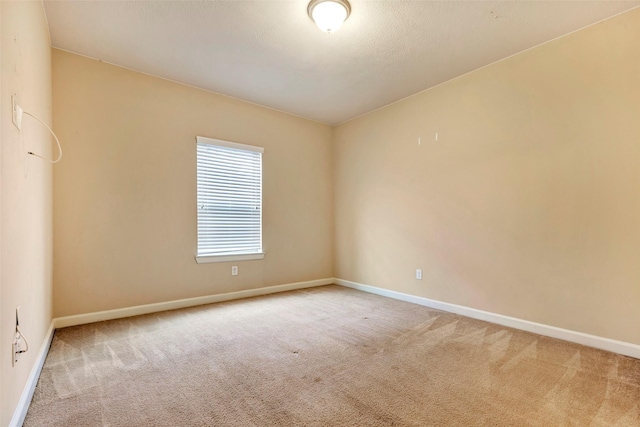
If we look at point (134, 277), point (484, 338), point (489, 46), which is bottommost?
point (484, 338)

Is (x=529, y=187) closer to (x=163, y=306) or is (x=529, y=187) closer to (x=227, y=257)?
(x=227, y=257)

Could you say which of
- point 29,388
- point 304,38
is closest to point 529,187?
point 304,38

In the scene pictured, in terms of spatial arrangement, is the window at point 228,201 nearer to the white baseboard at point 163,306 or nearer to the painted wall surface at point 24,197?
the white baseboard at point 163,306

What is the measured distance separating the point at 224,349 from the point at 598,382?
104 inches

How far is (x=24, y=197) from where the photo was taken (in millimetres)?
1748

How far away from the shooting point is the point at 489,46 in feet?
9.27

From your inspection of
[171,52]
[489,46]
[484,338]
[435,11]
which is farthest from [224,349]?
[489,46]

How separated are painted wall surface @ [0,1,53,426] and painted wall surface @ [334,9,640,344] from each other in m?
3.61

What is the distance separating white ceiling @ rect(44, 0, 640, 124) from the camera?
2318 mm

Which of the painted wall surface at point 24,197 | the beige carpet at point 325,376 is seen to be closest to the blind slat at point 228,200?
the beige carpet at point 325,376

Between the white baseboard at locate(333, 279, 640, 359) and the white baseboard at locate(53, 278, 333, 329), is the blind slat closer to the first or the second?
the white baseboard at locate(53, 278, 333, 329)

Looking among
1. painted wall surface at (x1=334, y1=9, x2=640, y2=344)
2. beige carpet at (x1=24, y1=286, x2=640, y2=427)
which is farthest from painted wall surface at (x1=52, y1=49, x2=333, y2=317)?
painted wall surface at (x1=334, y1=9, x2=640, y2=344)

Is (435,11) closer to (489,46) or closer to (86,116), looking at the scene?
(489,46)

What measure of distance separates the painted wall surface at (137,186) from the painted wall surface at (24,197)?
0.32 metres
